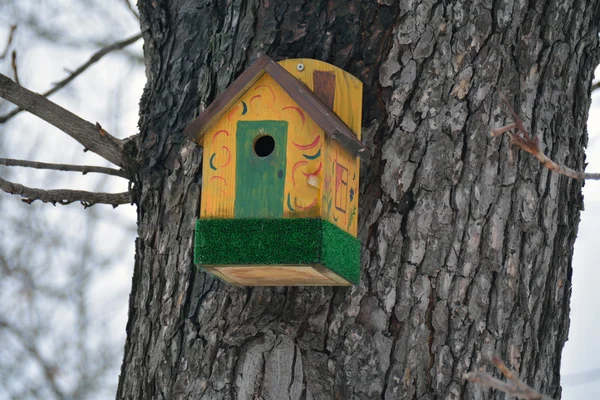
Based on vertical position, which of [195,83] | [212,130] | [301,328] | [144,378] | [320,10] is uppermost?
[320,10]

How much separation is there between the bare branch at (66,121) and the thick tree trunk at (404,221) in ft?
0.40

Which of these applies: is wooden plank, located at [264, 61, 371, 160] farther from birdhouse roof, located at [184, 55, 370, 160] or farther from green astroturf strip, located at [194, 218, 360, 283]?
green astroturf strip, located at [194, 218, 360, 283]

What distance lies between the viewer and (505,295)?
2068 mm

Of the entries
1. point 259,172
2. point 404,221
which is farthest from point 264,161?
point 404,221

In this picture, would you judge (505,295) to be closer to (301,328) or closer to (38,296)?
(301,328)

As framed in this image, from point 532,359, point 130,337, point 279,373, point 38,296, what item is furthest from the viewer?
point 38,296

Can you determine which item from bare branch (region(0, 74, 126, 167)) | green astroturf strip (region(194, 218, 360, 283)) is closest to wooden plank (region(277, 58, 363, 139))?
green astroturf strip (region(194, 218, 360, 283))

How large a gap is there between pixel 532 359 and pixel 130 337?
1050 millimetres

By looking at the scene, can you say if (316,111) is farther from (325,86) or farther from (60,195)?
(60,195)

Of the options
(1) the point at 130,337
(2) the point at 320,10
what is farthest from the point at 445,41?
(1) the point at 130,337

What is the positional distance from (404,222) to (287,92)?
17.0 inches

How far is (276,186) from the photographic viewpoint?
187 centimetres

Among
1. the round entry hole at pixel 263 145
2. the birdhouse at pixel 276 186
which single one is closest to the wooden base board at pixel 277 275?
the birdhouse at pixel 276 186

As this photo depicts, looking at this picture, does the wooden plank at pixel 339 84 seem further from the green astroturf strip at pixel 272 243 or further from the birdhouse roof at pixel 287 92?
the green astroturf strip at pixel 272 243
